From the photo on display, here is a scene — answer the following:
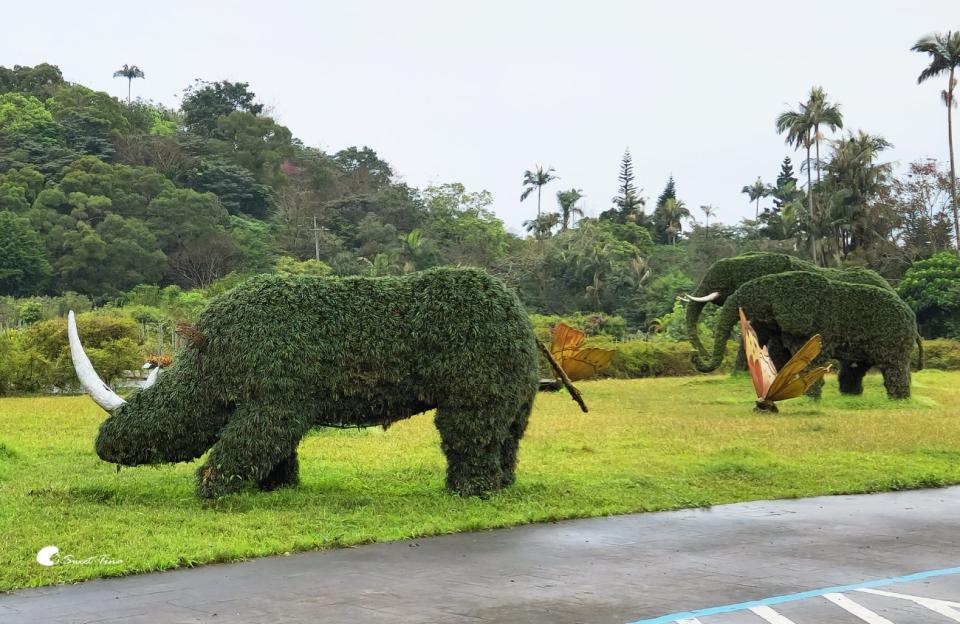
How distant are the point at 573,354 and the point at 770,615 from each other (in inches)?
723

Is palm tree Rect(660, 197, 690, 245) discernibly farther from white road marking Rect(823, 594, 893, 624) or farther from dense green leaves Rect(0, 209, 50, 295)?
white road marking Rect(823, 594, 893, 624)

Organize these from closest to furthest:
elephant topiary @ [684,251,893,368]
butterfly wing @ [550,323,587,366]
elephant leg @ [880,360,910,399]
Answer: elephant leg @ [880,360,910,399], elephant topiary @ [684,251,893,368], butterfly wing @ [550,323,587,366]

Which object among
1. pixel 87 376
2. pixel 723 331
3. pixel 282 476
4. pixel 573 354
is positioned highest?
pixel 723 331

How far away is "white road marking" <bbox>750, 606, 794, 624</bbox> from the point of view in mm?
5020

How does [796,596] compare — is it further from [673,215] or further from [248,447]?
[673,215]

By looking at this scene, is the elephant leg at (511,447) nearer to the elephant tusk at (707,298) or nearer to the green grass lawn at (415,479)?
the green grass lawn at (415,479)

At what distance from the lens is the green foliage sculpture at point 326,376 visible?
8055 millimetres

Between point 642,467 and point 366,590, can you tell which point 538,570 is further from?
point 642,467

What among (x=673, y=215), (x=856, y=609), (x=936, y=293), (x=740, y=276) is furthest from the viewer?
(x=673, y=215)

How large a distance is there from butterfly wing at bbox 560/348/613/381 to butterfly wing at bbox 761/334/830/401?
6997mm

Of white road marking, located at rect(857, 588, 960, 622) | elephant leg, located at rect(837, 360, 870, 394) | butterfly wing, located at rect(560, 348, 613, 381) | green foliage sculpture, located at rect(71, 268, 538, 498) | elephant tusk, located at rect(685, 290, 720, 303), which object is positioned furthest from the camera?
butterfly wing, located at rect(560, 348, 613, 381)

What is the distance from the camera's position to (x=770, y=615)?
202 inches

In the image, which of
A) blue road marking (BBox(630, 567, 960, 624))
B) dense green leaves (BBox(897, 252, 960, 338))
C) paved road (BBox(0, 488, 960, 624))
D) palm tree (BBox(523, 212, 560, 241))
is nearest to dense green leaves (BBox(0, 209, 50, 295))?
palm tree (BBox(523, 212, 560, 241))

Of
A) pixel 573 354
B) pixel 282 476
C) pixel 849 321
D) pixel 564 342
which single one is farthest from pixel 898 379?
pixel 282 476
